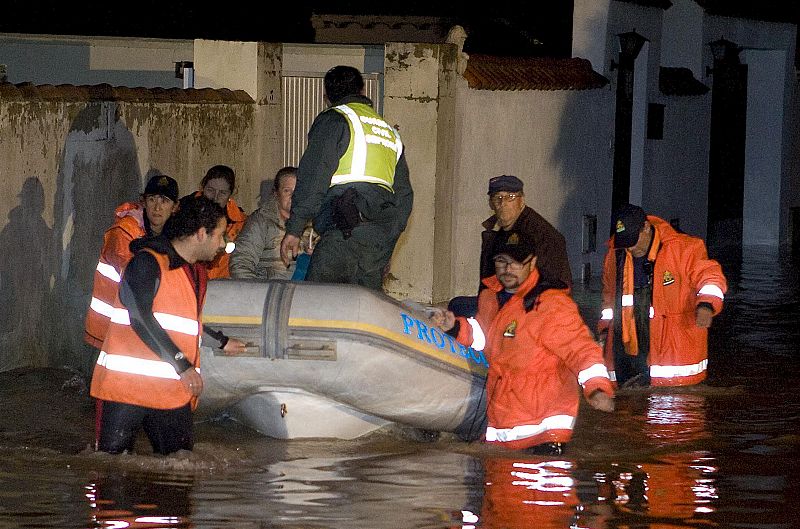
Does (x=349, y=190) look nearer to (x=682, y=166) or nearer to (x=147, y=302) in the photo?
(x=147, y=302)

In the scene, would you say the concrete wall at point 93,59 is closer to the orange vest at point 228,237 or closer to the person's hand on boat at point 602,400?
the orange vest at point 228,237

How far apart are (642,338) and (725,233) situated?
13.5 m

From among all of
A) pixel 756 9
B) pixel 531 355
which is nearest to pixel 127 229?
pixel 531 355

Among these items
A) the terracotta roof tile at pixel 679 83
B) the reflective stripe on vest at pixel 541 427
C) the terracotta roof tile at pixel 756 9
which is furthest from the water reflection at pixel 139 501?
the terracotta roof tile at pixel 756 9

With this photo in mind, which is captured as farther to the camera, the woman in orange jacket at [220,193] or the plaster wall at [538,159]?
the plaster wall at [538,159]

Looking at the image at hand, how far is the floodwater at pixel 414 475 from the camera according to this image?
689cm

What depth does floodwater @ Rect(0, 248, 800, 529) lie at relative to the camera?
6.89 meters

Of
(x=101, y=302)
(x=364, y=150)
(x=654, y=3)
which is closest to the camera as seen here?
(x=364, y=150)

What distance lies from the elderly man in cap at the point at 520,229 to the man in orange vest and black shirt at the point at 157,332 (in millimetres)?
1948

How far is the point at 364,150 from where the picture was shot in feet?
27.9

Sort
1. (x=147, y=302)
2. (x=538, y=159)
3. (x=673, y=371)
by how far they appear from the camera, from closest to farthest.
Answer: (x=147, y=302) < (x=673, y=371) < (x=538, y=159)

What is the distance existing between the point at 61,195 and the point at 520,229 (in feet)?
11.4

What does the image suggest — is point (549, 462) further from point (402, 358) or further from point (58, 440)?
point (58, 440)

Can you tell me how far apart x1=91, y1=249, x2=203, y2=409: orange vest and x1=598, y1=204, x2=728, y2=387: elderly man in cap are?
3.64 metres
